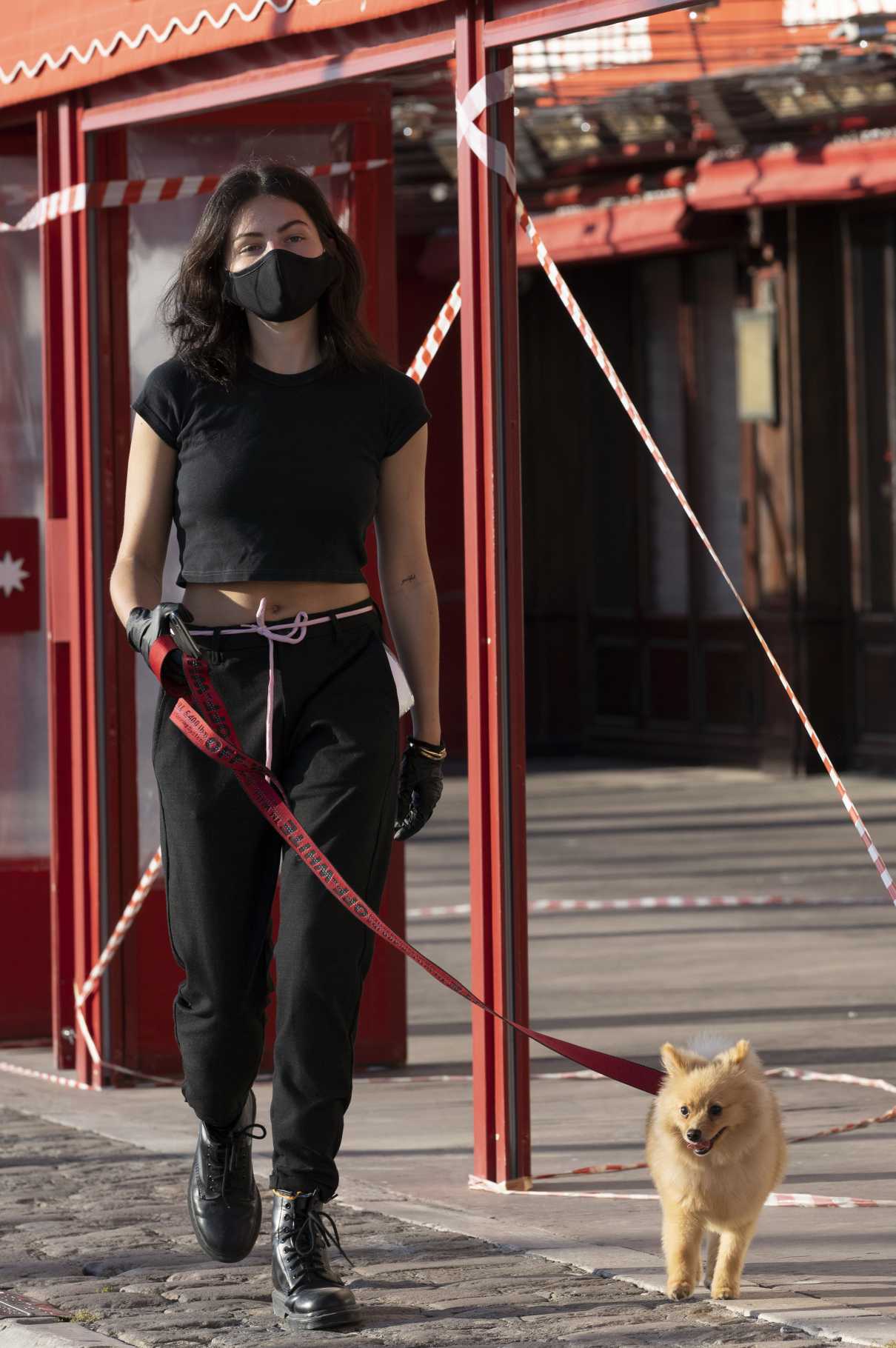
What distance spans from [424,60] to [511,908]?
1.97m

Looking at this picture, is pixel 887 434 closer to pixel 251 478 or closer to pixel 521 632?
pixel 521 632

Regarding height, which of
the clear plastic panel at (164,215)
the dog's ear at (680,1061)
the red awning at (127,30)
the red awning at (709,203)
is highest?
the red awning at (709,203)

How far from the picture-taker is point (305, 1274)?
4.44m

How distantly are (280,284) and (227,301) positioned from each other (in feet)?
0.52

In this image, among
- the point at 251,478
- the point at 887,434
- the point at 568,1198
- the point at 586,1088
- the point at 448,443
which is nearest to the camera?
the point at 251,478

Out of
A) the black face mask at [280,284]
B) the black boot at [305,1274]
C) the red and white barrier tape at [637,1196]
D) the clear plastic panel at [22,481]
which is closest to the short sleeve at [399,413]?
the black face mask at [280,284]

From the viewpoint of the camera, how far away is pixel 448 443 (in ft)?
53.9

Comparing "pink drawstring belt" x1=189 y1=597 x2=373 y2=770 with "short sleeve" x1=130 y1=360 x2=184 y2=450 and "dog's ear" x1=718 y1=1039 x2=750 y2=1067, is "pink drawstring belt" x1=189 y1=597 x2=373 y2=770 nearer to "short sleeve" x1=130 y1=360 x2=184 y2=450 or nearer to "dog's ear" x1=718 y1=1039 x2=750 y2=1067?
"short sleeve" x1=130 y1=360 x2=184 y2=450

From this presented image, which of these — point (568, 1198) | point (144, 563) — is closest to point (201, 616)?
point (144, 563)

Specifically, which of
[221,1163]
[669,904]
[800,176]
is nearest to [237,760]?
[221,1163]

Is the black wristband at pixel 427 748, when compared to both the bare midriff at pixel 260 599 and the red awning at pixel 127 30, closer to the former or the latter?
the bare midriff at pixel 260 599

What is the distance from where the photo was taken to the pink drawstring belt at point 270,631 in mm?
4445

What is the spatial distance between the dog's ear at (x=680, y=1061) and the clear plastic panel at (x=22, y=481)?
363 centimetres

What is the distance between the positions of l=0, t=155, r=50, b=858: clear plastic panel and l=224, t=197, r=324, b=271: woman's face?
3175 mm
